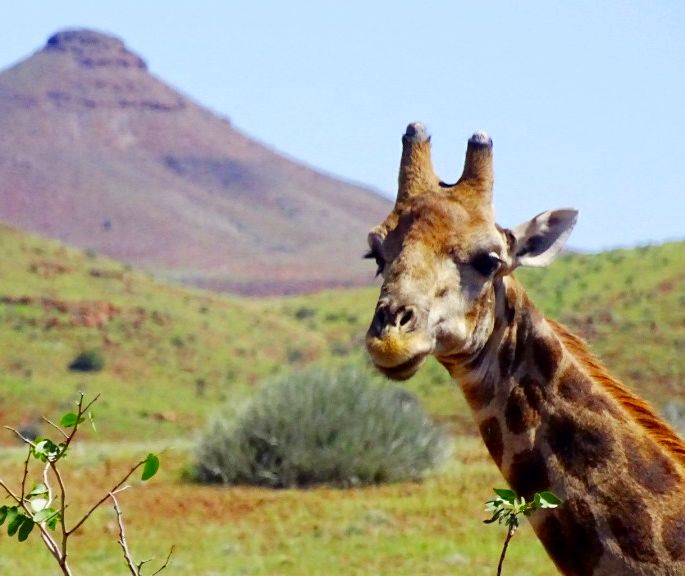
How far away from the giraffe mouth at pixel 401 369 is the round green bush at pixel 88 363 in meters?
50.5

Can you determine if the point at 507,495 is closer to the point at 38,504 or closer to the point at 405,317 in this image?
the point at 405,317

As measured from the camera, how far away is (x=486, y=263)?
5414mm

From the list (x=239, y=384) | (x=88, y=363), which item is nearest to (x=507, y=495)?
(x=88, y=363)

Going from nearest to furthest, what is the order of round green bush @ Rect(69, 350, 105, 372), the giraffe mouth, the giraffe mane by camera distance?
the giraffe mouth
the giraffe mane
round green bush @ Rect(69, 350, 105, 372)

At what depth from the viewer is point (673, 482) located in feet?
16.8

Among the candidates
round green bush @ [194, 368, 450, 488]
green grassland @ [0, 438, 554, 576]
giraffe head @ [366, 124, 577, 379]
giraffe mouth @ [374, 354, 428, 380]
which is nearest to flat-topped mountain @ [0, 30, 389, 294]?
round green bush @ [194, 368, 450, 488]

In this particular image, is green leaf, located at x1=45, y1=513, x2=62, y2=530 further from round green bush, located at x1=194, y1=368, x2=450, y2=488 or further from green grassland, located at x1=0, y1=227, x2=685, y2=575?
round green bush, located at x1=194, y1=368, x2=450, y2=488

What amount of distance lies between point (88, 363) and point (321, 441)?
119 ft

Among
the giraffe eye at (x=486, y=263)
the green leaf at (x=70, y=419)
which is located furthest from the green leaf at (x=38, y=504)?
the giraffe eye at (x=486, y=263)

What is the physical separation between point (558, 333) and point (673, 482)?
0.78 meters

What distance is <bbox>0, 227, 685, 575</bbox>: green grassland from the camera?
1403 cm

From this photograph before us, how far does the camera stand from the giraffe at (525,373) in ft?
16.4

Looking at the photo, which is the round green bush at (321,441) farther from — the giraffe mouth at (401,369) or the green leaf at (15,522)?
the green leaf at (15,522)

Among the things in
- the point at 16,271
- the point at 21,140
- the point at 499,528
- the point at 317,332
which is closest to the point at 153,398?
the point at 16,271
